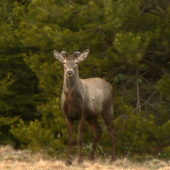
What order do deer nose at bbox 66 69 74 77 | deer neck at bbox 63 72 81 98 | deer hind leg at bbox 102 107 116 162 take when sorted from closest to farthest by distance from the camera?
deer nose at bbox 66 69 74 77, deer neck at bbox 63 72 81 98, deer hind leg at bbox 102 107 116 162

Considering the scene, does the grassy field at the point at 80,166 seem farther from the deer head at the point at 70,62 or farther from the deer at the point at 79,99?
Result: the deer head at the point at 70,62

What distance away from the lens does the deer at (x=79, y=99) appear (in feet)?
34.6

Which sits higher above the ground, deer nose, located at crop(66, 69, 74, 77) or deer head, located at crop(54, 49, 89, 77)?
deer head, located at crop(54, 49, 89, 77)

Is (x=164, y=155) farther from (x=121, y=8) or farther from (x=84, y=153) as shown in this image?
(x=121, y=8)

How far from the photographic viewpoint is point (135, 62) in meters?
11.9

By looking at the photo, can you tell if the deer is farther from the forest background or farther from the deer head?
the forest background

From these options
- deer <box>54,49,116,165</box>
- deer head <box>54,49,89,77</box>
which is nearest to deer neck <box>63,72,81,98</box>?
deer <box>54,49,116,165</box>

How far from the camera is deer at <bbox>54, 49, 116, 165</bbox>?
1055 centimetres

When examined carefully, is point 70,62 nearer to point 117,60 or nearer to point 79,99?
point 79,99

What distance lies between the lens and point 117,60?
12.2 m

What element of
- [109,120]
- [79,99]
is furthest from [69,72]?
[109,120]

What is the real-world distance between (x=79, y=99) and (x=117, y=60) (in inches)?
78.4

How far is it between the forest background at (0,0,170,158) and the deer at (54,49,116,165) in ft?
2.85

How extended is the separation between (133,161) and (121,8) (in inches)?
143
